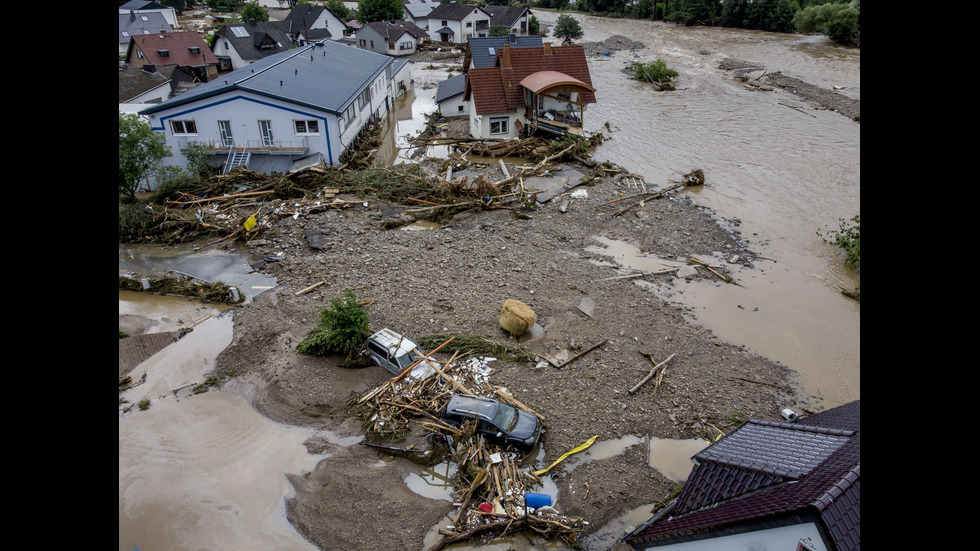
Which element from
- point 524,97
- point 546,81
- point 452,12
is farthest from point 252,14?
point 546,81

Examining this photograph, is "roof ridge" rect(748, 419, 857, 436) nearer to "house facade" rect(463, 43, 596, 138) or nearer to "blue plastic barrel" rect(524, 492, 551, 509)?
"blue plastic barrel" rect(524, 492, 551, 509)

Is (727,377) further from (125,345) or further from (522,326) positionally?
(125,345)

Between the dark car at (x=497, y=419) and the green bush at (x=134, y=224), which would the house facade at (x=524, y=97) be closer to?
the green bush at (x=134, y=224)

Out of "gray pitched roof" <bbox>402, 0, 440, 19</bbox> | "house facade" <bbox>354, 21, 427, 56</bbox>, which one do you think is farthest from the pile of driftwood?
"gray pitched roof" <bbox>402, 0, 440, 19</bbox>

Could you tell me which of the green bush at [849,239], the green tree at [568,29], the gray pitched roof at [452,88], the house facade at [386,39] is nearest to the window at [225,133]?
the gray pitched roof at [452,88]

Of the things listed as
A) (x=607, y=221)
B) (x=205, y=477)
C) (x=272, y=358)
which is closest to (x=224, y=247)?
(x=272, y=358)

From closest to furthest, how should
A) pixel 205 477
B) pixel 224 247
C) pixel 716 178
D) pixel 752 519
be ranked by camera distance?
pixel 752 519 → pixel 205 477 → pixel 224 247 → pixel 716 178

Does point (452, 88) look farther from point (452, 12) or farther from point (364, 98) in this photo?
point (452, 12)
